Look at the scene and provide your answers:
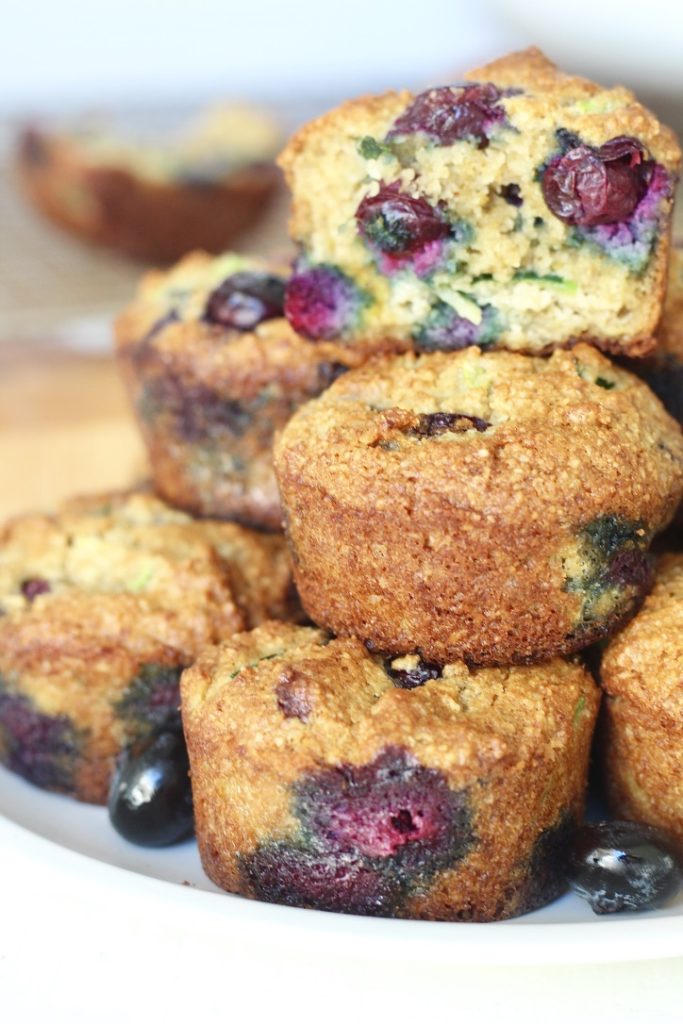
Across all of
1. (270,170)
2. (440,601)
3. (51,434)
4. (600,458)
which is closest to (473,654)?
(440,601)

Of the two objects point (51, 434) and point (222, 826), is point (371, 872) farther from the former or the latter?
point (51, 434)

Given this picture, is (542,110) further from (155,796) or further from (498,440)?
(155,796)

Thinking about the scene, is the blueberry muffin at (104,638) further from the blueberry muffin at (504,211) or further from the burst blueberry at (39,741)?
the blueberry muffin at (504,211)

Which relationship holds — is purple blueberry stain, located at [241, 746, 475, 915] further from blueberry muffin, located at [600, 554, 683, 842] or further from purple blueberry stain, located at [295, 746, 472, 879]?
blueberry muffin, located at [600, 554, 683, 842]

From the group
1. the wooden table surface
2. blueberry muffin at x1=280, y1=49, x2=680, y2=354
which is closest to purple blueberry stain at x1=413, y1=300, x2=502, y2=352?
blueberry muffin at x1=280, y1=49, x2=680, y2=354

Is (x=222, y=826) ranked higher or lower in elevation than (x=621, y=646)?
lower

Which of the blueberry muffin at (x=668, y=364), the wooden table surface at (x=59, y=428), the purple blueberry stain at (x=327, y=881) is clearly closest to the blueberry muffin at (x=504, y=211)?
the blueberry muffin at (x=668, y=364)

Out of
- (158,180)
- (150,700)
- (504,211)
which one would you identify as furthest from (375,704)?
(158,180)
